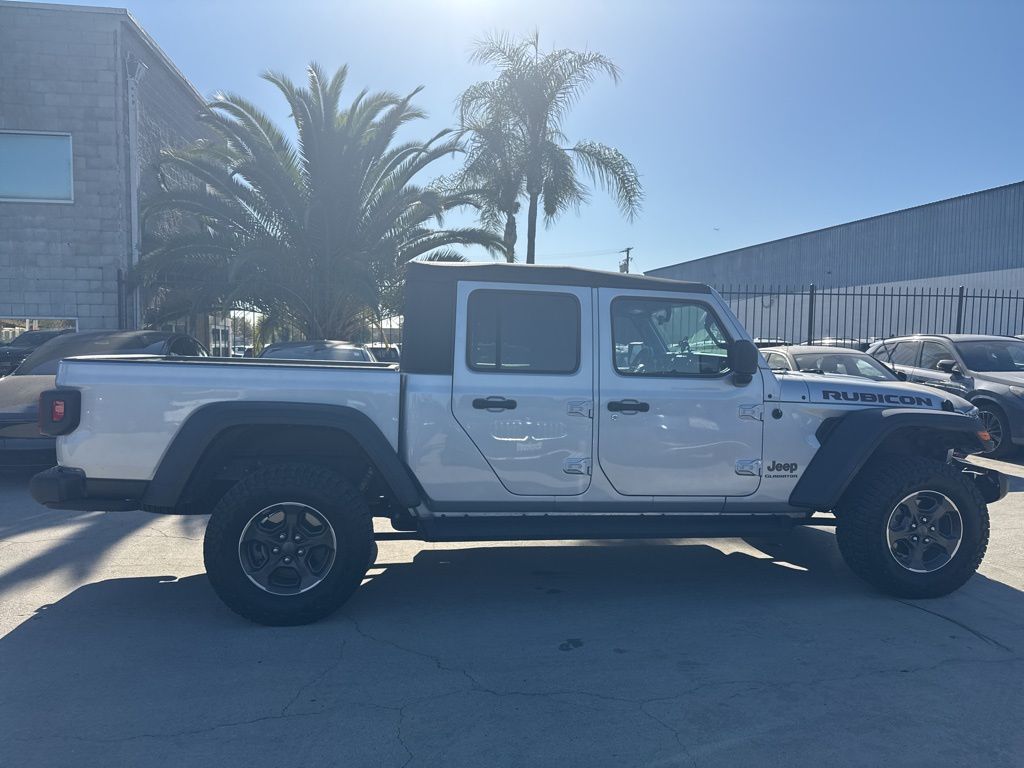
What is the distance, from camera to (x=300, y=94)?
14.0 m

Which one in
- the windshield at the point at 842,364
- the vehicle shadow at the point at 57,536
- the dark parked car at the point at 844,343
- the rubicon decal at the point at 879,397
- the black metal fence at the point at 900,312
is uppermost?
the black metal fence at the point at 900,312

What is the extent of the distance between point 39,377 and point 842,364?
963 centimetres

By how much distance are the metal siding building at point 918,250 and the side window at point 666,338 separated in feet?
90.5

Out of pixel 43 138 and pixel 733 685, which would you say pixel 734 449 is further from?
pixel 43 138

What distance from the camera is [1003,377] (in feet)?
32.8

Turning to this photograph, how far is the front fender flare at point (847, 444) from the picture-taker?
4.55 meters

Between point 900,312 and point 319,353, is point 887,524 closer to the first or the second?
point 319,353

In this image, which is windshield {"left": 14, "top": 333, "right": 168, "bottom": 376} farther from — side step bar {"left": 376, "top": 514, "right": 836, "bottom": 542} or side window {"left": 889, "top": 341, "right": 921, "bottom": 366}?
side window {"left": 889, "top": 341, "right": 921, "bottom": 366}

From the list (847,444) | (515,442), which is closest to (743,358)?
(847,444)

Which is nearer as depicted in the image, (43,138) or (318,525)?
(318,525)

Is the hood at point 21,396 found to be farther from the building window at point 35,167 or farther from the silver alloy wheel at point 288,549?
the building window at point 35,167

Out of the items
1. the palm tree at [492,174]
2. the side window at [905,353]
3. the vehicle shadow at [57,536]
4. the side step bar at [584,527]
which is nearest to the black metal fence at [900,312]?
the side window at [905,353]

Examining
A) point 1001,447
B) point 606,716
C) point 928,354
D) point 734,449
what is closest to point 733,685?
point 606,716

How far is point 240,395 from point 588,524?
2126mm
